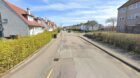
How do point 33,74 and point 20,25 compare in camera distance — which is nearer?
point 33,74

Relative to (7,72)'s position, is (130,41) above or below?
above

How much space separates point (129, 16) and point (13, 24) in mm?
31121

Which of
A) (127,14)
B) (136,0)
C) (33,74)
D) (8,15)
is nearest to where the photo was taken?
(33,74)

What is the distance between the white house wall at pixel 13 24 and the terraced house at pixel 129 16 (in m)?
23.4

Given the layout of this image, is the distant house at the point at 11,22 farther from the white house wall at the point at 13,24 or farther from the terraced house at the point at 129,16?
the terraced house at the point at 129,16

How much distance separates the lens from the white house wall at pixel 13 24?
33281 millimetres

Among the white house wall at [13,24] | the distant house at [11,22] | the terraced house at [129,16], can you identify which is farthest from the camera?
the terraced house at [129,16]

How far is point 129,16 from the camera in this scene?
47.7 meters

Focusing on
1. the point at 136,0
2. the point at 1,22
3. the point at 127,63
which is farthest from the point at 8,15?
the point at 136,0

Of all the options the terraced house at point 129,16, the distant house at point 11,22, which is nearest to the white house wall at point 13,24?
the distant house at point 11,22

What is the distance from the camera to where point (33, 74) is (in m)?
9.53

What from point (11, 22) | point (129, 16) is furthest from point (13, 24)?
point (129, 16)

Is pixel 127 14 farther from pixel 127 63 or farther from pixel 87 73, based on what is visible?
pixel 87 73

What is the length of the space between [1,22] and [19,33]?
4111 mm
